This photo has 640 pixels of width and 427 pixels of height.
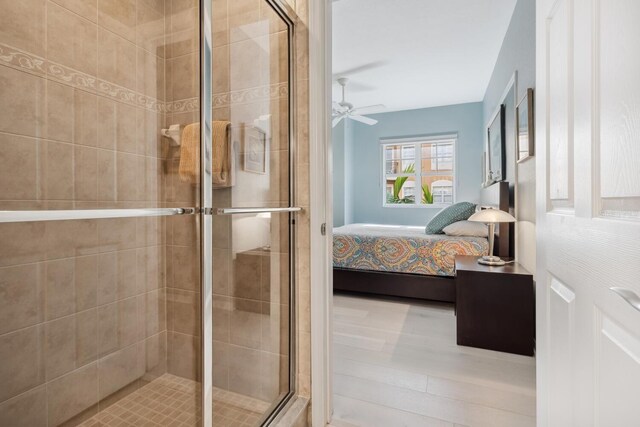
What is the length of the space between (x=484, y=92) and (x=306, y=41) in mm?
4419

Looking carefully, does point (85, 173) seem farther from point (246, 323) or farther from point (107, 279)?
point (246, 323)

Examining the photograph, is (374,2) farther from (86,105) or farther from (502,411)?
(502,411)

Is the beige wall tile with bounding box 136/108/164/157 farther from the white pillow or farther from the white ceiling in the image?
the white pillow

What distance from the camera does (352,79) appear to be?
4316mm

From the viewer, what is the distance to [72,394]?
1.04 m

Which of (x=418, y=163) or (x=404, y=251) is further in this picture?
(x=418, y=163)

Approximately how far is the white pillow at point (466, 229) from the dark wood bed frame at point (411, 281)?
17cm

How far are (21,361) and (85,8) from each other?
3.57 feet

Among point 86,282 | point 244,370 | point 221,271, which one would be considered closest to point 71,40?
point 86,282

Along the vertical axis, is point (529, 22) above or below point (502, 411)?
above

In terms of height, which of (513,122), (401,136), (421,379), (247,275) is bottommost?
(421,379)

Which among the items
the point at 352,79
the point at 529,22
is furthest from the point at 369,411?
the point at 352,79

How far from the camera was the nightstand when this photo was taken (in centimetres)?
212

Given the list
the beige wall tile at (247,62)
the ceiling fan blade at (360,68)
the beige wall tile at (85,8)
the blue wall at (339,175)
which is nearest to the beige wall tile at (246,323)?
the beige wall tile at (247,62)
